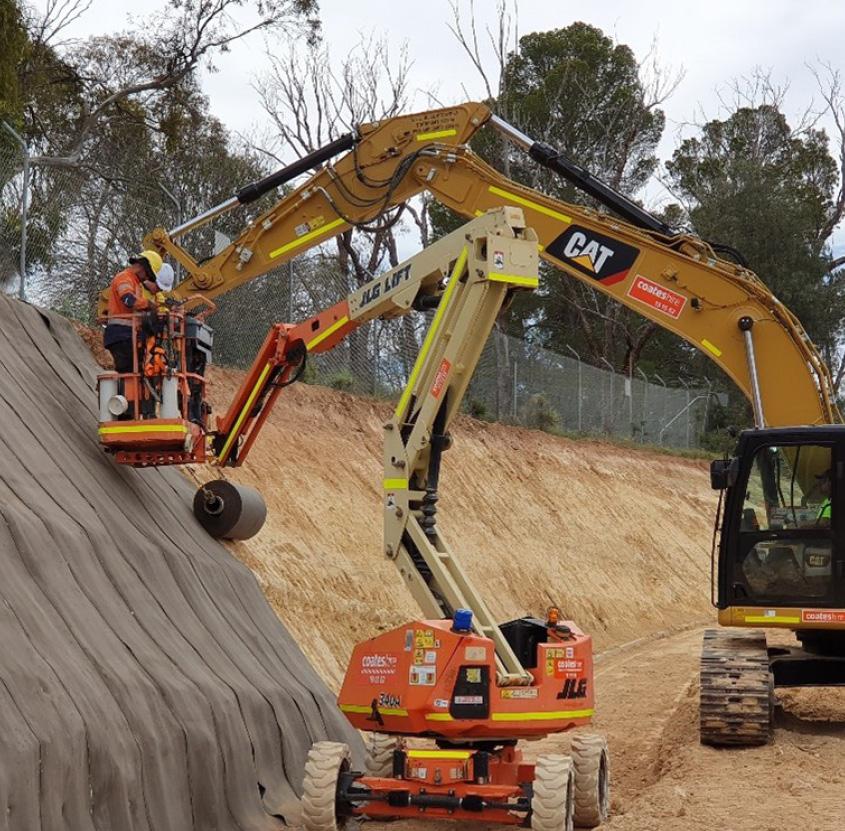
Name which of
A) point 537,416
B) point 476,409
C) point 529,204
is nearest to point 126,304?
point 529,204

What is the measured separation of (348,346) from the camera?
25.2 m

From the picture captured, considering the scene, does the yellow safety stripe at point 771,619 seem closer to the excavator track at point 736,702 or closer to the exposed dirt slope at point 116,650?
the excavator track at point 736,702

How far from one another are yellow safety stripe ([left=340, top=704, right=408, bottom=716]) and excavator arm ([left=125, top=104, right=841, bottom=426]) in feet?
17.6

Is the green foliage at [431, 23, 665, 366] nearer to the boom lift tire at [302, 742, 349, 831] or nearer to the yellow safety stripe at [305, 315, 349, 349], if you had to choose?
the yellow safety stripe at [305, 315, 349, 349]

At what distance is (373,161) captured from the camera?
1483 cm

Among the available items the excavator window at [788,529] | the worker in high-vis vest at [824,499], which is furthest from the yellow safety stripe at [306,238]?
the worker in high-vis vest at [824,499]

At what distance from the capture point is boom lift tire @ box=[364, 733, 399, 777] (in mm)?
10922

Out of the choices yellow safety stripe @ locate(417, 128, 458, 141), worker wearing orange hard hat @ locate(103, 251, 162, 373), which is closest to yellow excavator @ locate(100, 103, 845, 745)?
yellow safety stripe @ locate(417, 128, 458, 141)

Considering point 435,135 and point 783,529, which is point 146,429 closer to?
point 435,135

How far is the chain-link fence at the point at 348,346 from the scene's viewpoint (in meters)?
21.0

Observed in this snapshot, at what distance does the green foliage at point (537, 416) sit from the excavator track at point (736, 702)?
17891 millimetres

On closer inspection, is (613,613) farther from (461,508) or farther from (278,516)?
(278,516)

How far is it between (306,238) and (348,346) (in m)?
10.2

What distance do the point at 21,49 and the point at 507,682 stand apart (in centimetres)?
2184
